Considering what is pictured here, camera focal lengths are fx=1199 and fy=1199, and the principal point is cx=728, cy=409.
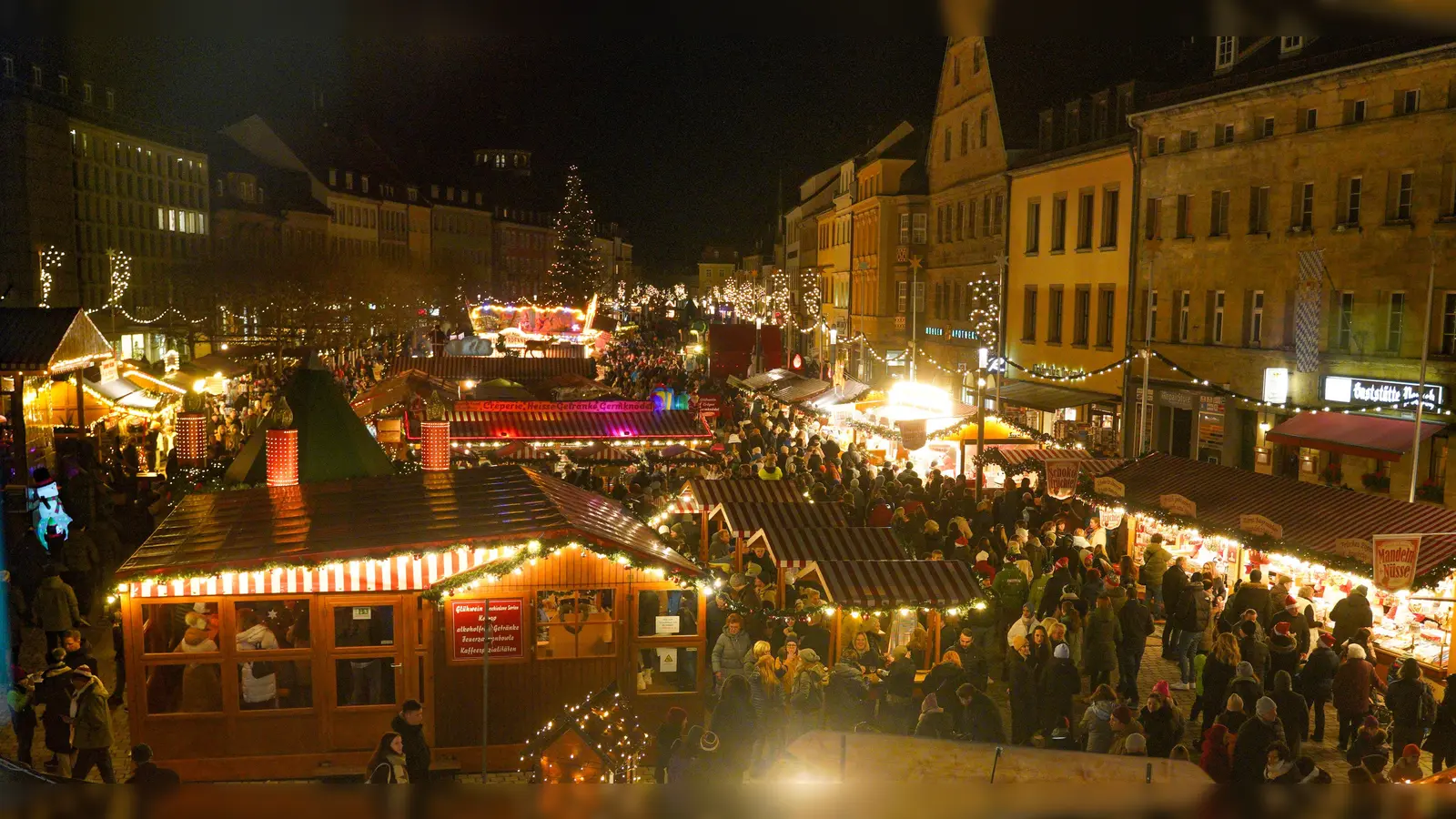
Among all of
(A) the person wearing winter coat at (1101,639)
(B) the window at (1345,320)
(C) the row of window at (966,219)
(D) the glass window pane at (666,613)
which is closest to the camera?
(D) the glass window pane at (666,613)

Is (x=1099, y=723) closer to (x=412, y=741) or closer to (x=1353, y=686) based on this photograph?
(x=1353, y=686)

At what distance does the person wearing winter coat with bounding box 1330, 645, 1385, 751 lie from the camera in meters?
10.8

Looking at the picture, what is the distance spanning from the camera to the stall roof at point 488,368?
3206cm

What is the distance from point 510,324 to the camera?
155 ft

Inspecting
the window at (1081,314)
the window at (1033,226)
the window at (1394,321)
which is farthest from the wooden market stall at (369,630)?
the window at (1033,226)

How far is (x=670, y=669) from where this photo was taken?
449 inches

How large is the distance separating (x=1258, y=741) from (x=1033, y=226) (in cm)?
2621

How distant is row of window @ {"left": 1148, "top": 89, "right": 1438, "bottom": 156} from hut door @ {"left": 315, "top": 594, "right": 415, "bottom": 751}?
1897 cm

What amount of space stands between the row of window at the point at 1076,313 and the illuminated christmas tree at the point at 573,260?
3994cm

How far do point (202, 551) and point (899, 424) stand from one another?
47.3 ft

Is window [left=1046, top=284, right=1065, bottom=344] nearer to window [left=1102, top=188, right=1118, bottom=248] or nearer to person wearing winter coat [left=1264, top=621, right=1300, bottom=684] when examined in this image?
window [left=1102, top=188, right=1118, bottom=248]

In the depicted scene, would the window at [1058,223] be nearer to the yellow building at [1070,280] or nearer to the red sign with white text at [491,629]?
the yellow building at [1070,280]

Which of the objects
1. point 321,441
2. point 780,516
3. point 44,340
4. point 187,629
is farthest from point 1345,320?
point 44,340

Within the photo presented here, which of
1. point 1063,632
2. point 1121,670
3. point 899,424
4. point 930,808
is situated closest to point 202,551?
point 1063,632
